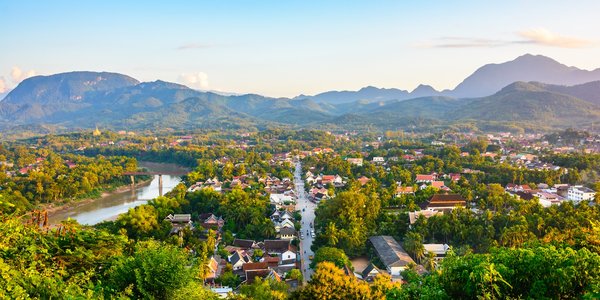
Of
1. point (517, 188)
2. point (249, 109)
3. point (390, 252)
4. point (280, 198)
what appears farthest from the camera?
point (249, 109)

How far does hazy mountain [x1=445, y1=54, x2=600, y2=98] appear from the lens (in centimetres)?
14321

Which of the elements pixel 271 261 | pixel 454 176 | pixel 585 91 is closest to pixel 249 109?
pixel 585 91

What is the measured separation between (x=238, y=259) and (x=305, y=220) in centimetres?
616

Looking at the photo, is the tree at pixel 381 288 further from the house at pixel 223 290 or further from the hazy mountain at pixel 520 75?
the hazy mountain at pixel 520 75

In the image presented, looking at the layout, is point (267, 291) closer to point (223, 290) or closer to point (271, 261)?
point (223, 290)

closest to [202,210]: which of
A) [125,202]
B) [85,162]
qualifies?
[125,202]

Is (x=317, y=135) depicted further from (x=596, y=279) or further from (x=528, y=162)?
(x=596, y=279)

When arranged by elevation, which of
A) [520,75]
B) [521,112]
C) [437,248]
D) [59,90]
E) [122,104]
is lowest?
[437,248]

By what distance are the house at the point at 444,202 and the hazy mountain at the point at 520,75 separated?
145181 mm

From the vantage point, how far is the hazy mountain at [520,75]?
14321cm

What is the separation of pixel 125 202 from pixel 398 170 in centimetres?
1674

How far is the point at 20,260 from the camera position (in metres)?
3.89

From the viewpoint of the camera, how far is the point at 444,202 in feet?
60.1

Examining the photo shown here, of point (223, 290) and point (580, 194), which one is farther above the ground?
point (580, 194)
